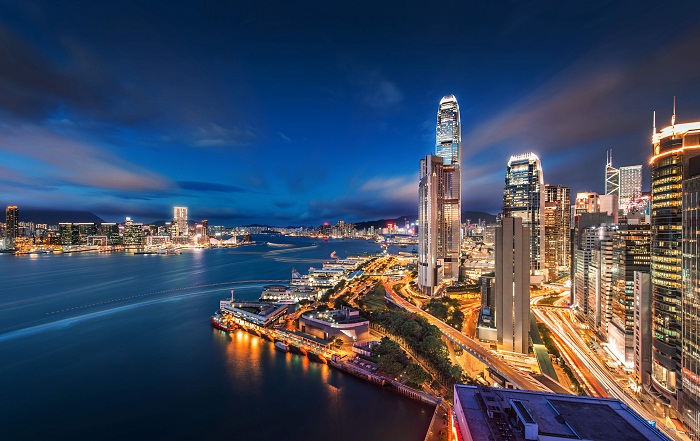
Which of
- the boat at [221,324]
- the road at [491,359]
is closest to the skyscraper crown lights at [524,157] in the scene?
the road at [491,359]

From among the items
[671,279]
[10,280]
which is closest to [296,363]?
[671,279]

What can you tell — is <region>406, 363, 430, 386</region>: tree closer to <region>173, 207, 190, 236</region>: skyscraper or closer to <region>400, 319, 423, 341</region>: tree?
<region>400, 319, 423, 341</region>: tree

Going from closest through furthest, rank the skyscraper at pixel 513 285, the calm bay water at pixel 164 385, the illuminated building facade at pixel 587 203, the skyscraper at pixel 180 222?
the calm bay water at pixel 164 385, the skyscraper at pixel 513 285, the illuminated building facade at pixel 587 203, the skyscraper at pixel 180 222

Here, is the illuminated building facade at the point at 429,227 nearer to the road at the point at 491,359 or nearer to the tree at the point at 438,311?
the tree at the point at 438,311

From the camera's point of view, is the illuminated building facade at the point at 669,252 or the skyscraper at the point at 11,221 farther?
the skyscraper at the point at 11,221

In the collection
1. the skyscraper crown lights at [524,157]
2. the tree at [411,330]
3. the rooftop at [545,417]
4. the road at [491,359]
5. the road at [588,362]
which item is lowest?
the road at [588,362]

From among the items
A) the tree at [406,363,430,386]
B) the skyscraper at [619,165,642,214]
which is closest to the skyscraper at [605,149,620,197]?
the skyscraper at [619,165,642,214]

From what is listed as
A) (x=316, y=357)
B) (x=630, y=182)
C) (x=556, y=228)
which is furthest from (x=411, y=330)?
(x=630, y=182)

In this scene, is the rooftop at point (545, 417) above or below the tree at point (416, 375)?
above
